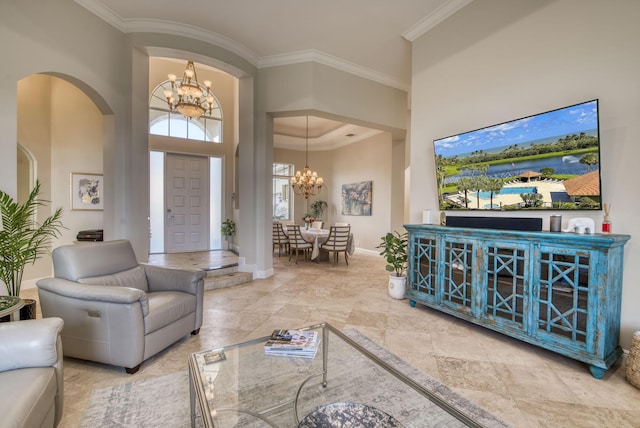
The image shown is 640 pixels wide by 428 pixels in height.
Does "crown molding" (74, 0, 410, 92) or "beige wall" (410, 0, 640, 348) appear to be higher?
"crown molding" (74, 0, 410, 92)

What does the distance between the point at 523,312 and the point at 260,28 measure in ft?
15.0

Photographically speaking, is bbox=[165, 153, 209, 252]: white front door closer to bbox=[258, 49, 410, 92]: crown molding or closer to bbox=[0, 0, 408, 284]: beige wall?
bbox=[0, 0, 408, 284]: beige wall

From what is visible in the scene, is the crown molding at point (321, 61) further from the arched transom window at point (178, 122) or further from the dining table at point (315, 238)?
the dining table at point (315, 238)

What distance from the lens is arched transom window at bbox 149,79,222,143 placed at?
6.45 metres

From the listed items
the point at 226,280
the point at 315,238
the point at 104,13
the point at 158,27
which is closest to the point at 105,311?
the point at 226,280

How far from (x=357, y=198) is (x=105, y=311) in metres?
6.70

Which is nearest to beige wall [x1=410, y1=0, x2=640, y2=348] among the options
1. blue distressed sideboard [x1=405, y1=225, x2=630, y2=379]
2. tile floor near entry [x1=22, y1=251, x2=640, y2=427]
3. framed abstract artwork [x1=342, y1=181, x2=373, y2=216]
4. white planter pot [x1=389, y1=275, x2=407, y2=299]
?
blue distressed sideboard [x1=405, y1=225, x2=630, y2=379]

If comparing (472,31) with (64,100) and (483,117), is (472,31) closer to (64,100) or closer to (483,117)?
(483,117)

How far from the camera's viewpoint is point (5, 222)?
7.29 ft

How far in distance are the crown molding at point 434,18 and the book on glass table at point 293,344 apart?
390 centimetres

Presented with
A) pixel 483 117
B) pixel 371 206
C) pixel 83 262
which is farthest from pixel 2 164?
pixel 371 206

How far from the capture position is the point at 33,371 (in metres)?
1.28

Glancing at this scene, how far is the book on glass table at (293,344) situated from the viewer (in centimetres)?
166

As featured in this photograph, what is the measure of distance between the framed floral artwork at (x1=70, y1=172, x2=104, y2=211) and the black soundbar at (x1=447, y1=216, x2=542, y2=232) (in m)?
5.49
